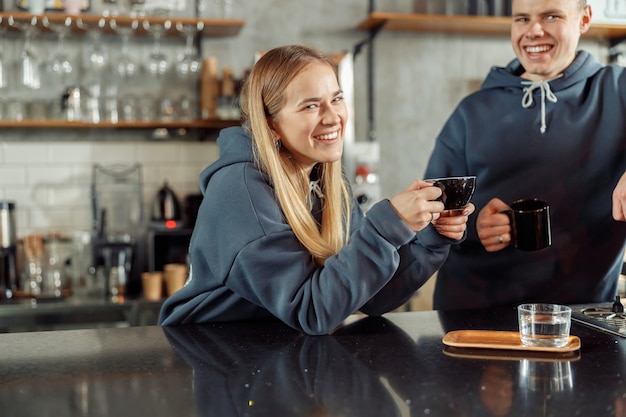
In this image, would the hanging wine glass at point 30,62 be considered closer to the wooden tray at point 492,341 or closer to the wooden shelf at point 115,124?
the wooden shelf at point 115,124

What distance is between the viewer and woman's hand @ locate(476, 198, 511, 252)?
188 centimetres

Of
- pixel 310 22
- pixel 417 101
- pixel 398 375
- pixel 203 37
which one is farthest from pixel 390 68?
pixel 398 375

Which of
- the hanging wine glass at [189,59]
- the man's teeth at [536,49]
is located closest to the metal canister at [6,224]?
the hanging wine glass at [189,59]

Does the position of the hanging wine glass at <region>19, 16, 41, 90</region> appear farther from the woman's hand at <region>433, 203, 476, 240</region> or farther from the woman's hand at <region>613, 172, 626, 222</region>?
the woman's hand at <region>613, 172, 626, 222</region>

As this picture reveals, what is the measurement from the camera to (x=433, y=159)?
94.5 inches

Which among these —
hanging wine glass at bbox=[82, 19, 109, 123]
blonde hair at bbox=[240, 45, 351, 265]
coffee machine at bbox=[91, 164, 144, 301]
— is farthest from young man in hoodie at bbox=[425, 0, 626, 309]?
hanging wine glass at bbox=[82, 19, 109, 123]

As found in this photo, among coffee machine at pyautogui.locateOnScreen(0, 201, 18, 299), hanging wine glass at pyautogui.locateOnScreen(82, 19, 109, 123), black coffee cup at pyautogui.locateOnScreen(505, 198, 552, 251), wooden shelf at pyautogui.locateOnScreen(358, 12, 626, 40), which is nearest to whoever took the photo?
black coffee cup at pyautogui.locateOnScreen(505, 198, 552, 251)

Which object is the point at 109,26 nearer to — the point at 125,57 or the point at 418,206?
the point at 125,57

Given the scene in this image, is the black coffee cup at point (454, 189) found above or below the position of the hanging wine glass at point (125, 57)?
below

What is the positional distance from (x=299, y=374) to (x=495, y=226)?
820mm

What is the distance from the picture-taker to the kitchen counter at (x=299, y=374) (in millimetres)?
1106

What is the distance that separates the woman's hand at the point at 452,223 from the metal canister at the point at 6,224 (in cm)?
292

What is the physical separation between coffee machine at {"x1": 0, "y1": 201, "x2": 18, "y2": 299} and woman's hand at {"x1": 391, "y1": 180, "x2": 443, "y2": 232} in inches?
115

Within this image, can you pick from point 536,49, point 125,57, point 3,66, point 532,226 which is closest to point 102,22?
point 125,57
